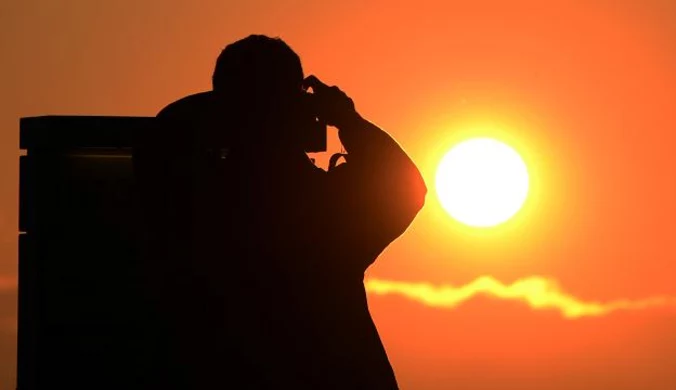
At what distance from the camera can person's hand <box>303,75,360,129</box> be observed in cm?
510

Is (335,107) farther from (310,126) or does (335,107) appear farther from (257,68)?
(257,68)

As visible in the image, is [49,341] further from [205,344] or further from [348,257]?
[348,257]

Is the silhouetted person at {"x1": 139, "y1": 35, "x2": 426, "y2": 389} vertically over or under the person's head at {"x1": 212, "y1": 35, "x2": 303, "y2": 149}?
under

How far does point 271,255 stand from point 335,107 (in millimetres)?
461

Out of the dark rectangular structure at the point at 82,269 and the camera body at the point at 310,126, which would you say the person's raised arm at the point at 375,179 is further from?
the dark rectangular structure at the point at 82,269

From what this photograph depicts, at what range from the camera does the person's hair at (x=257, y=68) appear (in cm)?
502

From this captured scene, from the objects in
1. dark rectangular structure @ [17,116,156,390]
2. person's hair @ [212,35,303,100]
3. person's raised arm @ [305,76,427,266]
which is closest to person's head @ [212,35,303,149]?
person's hair @ [212,35,303,100]

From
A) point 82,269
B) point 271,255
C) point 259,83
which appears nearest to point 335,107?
point 259,83

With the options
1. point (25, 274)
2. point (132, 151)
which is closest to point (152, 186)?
point (132, 151)

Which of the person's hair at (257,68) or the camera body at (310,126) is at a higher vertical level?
the person's hair at (257,68)

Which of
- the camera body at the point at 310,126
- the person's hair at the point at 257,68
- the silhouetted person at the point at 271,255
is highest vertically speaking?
the person's hair at the point at 257,68

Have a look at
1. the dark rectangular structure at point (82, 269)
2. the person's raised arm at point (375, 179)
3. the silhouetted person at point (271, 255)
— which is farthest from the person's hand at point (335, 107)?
the dark rectangular structure at point (82, 269)

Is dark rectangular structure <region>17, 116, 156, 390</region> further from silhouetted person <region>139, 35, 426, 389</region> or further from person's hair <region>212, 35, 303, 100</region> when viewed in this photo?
person's hair <region>212, 35, 303, 100</region>

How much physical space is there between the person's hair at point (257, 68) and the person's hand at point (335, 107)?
0.08 metres
